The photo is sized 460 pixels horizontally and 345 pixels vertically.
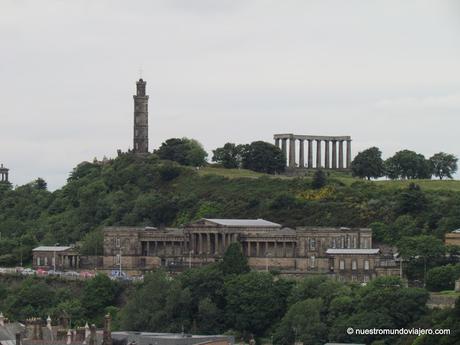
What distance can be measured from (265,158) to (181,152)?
8876mm

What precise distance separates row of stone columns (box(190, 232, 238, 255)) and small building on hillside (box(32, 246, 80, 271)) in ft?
39.3

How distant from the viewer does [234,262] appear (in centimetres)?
14625

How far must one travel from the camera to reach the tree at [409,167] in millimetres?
186500

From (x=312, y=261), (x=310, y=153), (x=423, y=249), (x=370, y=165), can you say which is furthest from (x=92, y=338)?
(x=310, y=153)

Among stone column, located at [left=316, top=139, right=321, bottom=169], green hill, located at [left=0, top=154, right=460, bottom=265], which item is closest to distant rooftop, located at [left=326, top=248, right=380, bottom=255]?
green hill, located at [left=0, top=154, right=460, bottom=265]

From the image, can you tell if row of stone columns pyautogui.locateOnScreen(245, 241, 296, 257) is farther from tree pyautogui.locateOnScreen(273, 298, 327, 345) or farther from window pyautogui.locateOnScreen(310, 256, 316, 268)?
tree pyautogui.locateOnScreen(273, 298, 327, 345)

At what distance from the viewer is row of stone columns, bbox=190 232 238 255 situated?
157 m

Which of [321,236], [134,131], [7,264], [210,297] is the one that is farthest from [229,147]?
[210,297]

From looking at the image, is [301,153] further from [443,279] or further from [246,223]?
[443,279]

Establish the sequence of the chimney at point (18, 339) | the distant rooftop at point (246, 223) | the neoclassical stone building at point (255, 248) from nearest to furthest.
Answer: the chimney at point (18, 339), the neoclassical stone building at point (255, 248), the distant rooftop at point (246, 223)

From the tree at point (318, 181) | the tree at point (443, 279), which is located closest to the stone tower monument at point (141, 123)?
the tree at point (318, 181)

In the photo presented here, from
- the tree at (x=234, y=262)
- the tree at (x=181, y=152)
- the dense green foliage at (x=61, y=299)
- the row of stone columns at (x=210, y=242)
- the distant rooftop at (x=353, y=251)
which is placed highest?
the tree at (x=181, y=152)

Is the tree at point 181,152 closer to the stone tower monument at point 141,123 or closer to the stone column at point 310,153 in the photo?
the stone tower monument at point 141,123

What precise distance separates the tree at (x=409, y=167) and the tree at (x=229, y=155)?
15.6 meters
